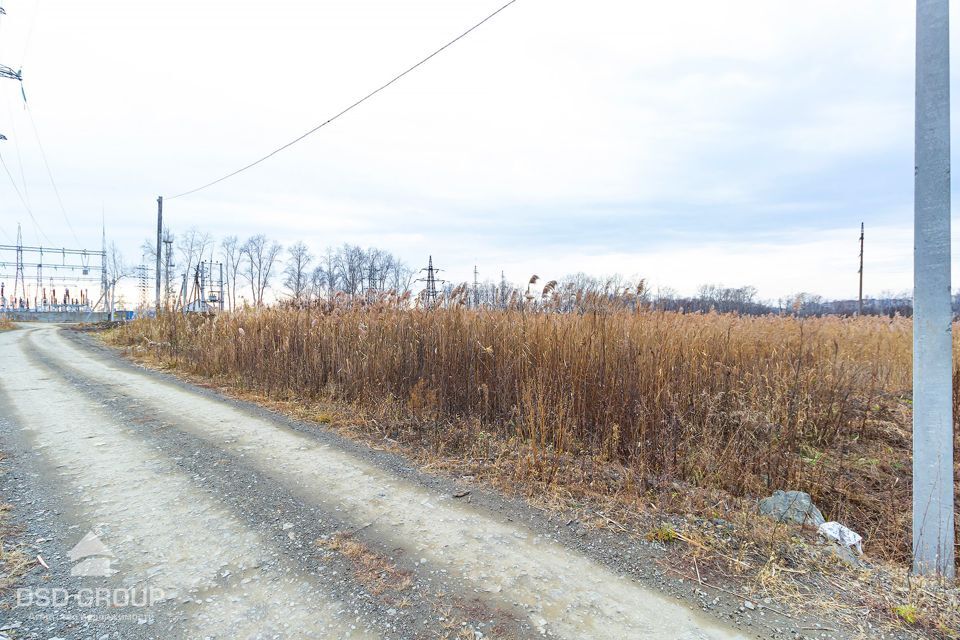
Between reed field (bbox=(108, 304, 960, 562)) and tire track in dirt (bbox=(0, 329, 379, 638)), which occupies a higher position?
reed field (bbox=(108, 304, 960, 562))

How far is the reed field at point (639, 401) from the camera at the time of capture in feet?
11.0

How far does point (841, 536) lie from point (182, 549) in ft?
12.9

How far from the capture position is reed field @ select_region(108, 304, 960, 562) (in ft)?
11.0

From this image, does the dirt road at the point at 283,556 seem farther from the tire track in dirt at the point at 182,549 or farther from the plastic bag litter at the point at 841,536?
the plastic bag litter at the point at 841,536

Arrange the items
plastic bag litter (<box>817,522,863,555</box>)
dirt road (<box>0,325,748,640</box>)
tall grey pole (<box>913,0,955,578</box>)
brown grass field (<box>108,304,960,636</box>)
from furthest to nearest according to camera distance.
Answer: brown grass field (<box>108,304,960,636</box>), plastic bag litter (<box>817,522,863,555</box>), tall grey pole (<box>913,0,955,578</box>), dirt road (<box>0,325,748,640</box>)

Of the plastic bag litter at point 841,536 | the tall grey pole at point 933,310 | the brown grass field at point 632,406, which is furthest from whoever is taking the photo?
the brown grass field at point 632,406

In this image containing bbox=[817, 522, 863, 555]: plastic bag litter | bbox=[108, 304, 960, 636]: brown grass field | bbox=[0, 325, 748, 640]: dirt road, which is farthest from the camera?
bbox=[108, 304, 960, 636]: brown grass field

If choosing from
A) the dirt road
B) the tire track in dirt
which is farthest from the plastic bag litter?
the tire track in dirt

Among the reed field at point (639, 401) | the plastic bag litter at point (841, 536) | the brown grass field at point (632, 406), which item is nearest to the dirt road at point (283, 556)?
the brown grass field at point (632, 406)

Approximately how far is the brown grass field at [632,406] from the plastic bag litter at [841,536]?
0.81 feet

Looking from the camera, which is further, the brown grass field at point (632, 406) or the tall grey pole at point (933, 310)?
the brown grass field at point (632, 406)

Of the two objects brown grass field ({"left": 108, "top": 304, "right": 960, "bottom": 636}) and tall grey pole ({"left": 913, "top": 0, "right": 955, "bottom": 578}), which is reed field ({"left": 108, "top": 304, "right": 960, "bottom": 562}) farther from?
tall grey pole ({"left": 913, "top": 0, "right": 955, "bottom": 578})

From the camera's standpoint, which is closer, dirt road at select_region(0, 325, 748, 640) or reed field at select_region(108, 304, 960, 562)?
dirt road at select_region(0, 325, 748, 640)

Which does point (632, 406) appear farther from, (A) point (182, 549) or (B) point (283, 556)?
(A) point (182, 549)
